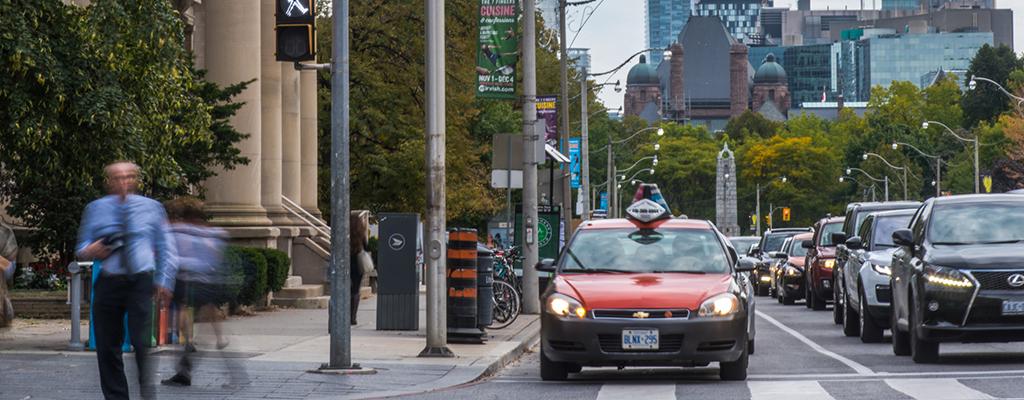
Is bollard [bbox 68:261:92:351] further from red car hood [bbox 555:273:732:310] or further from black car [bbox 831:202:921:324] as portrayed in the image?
black car [bbox 831:202:921:324]

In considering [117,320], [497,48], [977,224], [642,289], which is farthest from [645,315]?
[497,48]

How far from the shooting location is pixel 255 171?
106ft

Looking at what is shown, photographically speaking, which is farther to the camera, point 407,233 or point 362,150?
point 362,150

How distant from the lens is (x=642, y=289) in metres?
15.7

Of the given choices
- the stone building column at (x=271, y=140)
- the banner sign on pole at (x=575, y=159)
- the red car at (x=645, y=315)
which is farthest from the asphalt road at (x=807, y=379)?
the banner sign on pole at (x=575, y=159)

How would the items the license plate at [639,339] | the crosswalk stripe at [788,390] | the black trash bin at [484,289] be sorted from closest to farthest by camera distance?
the crosswalk stripe at [788,390], the license plate at [639,339], the black trash bin at [484,289]

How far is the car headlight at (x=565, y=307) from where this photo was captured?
15508 mm

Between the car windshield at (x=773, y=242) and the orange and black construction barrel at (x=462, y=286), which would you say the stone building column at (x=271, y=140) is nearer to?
the orange and black construction barrel at (x=462, y=286)

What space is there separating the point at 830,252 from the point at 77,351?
16.9 m

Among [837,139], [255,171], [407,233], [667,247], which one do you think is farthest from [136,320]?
[837,139]

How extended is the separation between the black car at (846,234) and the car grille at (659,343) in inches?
320

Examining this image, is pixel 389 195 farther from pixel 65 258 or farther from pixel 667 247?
pixel 667 247

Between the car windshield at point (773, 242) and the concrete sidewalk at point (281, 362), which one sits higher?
the car windshield at point (773, 242)

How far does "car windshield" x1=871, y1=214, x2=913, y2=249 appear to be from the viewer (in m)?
23.7
